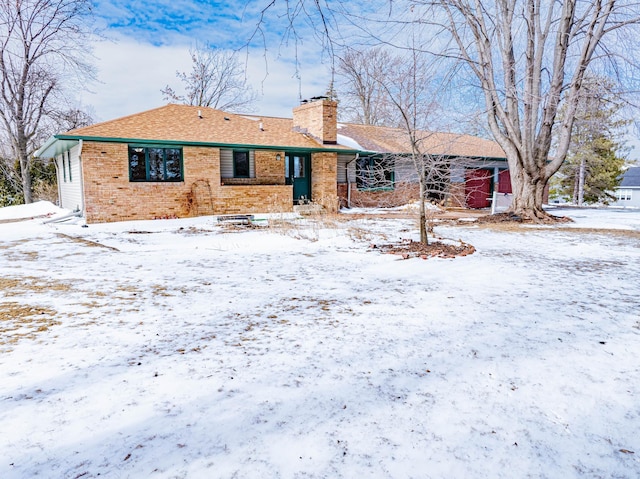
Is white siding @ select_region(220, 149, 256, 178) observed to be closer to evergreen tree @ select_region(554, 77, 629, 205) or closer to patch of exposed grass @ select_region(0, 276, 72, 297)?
patch of exposed grass @ select_region(0, 276, 72, 297)

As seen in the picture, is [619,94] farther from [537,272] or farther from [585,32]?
[537,272]

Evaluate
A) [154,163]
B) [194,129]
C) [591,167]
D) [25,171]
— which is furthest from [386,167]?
[591,167]

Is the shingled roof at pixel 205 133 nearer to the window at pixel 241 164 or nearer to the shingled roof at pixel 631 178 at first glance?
the window at pixel 241 164

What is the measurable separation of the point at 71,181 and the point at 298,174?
9184 mm

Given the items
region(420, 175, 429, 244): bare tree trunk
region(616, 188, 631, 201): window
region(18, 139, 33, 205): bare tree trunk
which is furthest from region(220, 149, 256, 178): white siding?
region(616, 188, 631, 201): window

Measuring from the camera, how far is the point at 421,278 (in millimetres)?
6129

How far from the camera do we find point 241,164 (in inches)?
691

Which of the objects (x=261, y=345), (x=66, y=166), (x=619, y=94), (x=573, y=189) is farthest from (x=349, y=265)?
(x=573, y=189)

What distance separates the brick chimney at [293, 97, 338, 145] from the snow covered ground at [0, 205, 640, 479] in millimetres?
13849

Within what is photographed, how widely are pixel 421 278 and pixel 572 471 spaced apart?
411cm

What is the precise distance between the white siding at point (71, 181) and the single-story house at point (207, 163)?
0.04 m

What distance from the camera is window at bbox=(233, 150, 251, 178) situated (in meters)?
17.4

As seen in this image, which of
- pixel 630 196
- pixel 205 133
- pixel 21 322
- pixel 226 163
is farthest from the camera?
pixel 630 196

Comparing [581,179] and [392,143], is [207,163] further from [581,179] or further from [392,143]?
[581,179]
